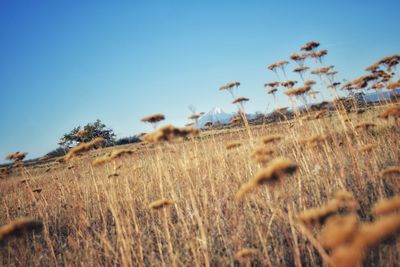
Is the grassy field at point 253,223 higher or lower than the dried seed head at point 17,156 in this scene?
lower

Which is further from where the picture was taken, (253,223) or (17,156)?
(17,156)

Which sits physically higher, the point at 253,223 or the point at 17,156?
the point at 17,156

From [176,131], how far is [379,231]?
194 centimetres

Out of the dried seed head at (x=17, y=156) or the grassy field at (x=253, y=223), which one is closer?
the grassy field at (x=253, y=223)

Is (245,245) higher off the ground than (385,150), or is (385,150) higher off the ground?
(385,150)

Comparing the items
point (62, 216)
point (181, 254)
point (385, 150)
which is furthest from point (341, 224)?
Result: point (62, 216)

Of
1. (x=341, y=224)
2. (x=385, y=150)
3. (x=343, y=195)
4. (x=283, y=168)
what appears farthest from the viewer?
(x=385, y=150)

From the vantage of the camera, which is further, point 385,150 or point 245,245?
point 385,150

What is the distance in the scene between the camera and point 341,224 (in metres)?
1.13

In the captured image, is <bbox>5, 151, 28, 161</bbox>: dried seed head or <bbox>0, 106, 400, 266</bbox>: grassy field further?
<bbox>5, 151, 28, 161</bbox>: dried seed head

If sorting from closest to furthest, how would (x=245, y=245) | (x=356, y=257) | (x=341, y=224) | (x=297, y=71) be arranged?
(x=356, y=257)
(x=341, y=224)
(x=245, y=245)
(x=297, y=71)

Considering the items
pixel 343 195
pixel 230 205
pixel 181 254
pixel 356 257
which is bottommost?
pixel 181 254

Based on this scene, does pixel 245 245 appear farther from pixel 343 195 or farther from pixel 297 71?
pixel 297 71

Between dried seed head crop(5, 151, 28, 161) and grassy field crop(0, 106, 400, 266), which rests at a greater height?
dried seed head crop(5, 151, 28, 161)
